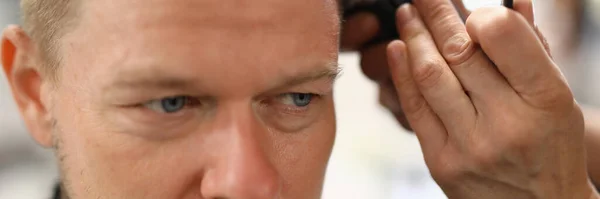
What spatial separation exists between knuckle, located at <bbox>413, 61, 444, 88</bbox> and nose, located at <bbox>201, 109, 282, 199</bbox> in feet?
0.96

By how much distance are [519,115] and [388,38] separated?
0.31 metres

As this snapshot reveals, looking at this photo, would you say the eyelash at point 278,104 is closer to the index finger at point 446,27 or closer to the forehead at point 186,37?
the forehead at point 186,37

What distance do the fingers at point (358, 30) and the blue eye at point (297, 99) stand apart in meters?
0.25

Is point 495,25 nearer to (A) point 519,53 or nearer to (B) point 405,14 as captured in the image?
(A) point 519,53

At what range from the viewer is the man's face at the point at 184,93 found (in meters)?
0.82

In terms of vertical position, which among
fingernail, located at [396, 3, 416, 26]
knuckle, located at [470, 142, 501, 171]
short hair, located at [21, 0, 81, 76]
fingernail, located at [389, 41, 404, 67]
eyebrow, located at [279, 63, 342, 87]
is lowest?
knuckle, located at [470, 142, 501, 171]

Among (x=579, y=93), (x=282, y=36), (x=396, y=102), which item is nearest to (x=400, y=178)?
(x=579, y=93)

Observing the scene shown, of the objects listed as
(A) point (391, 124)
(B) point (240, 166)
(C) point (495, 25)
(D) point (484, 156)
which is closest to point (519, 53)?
(C) point (495, 25)

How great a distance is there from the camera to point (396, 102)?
1.25 meters

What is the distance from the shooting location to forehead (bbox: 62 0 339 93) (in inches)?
32.1

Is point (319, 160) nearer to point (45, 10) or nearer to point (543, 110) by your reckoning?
point (543, 110)

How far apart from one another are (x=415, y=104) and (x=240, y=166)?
0.37 metres

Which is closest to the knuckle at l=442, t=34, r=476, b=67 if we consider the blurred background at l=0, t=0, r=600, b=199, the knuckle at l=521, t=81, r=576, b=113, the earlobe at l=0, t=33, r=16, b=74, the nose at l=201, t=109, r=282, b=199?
the knuckle at l=521, t=81, r=576, b=113

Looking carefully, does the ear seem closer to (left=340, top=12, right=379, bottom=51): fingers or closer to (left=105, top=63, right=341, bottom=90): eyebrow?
(left=105, top=63, right=341, bottom=90): eyebrow
